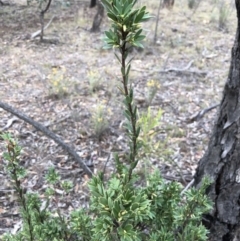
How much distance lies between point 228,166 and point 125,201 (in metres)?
0.75

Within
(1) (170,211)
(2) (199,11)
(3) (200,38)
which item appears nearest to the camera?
(1) (170,211)

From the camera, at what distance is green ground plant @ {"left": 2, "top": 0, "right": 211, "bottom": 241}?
84 centimetres

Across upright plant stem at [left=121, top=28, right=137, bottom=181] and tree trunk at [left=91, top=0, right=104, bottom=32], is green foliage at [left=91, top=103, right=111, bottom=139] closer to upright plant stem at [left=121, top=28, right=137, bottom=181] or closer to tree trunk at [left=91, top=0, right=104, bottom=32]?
upright plant stem at [left=121, top=28, right=137, bottom=181]

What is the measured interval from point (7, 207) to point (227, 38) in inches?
236

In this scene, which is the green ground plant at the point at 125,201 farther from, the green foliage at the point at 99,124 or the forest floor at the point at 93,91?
the green foliage at the point at 99,124

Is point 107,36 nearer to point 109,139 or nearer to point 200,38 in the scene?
point 109,139

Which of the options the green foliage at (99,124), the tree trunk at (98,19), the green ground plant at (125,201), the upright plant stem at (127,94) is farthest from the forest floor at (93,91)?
the upright plant stem at (127,94)

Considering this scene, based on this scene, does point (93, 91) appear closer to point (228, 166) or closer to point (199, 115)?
point (199, 115)

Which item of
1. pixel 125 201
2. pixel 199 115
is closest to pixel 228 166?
pixel 125 201

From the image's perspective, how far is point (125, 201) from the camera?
94cm

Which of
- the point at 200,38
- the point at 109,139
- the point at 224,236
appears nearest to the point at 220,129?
the point at 224,236

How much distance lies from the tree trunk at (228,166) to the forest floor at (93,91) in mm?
465

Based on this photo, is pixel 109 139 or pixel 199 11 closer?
pixel 109 139

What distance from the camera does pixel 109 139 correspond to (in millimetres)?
3594
